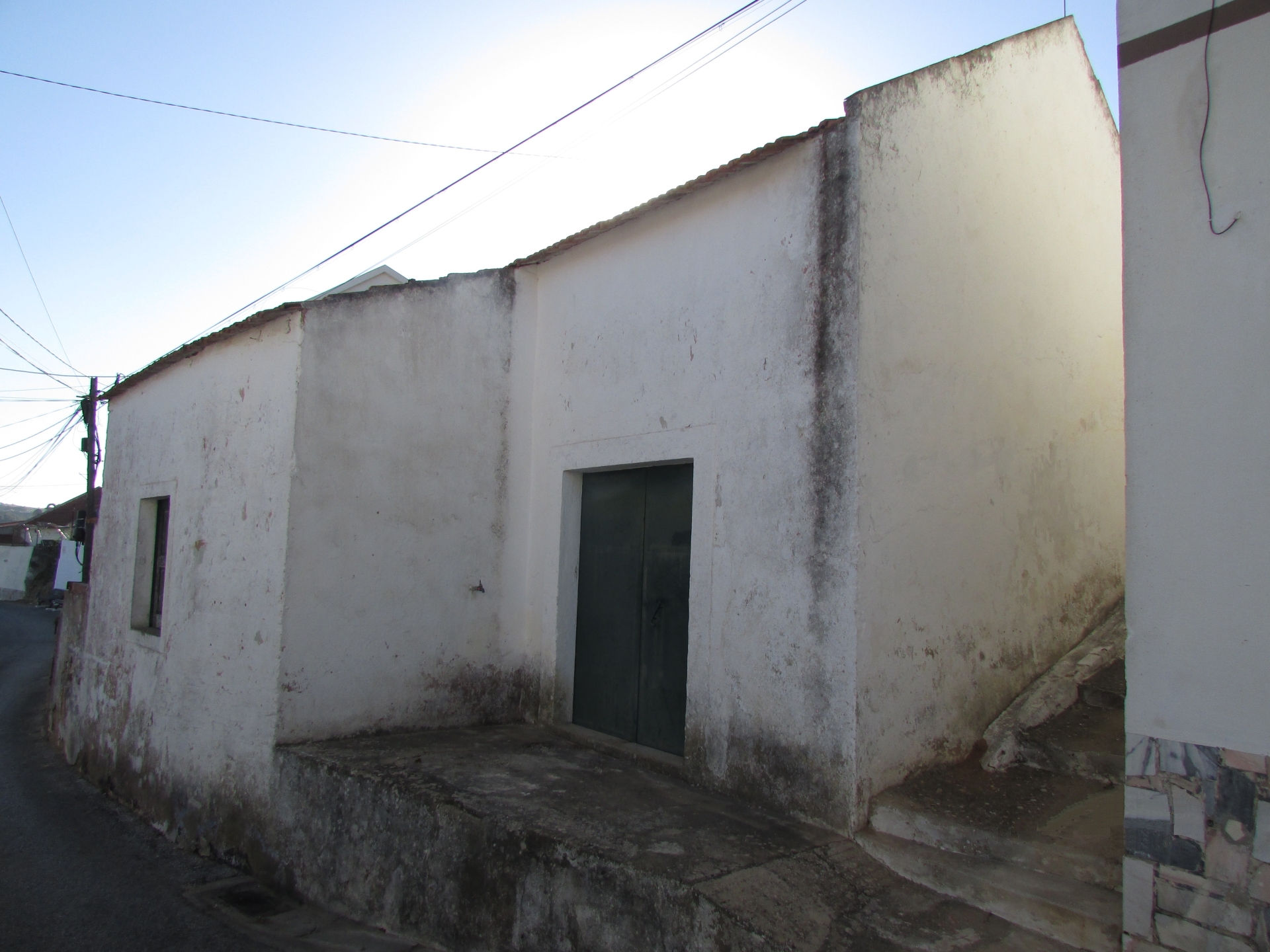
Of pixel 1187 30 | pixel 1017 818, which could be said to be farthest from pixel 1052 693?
pixel 1187 30

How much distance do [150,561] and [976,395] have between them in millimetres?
7863

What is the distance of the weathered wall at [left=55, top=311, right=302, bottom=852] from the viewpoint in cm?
577

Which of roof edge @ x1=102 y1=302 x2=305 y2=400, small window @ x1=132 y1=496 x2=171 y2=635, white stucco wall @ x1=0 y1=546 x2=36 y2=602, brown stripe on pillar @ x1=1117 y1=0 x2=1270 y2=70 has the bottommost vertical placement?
white stucco wall @ x1=0 y1=546 x2=36 y2=602

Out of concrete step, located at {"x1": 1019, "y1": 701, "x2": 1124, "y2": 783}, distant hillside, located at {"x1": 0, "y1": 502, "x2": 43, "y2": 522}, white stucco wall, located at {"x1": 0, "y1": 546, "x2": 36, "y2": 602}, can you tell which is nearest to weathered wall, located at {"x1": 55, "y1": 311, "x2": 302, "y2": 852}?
concrete step, located at {"x1": 1019, "y1": 701, "x2": 1124, "y2": 783}

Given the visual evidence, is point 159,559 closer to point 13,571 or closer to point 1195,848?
point 1195,848

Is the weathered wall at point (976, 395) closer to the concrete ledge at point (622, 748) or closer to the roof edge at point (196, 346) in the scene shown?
the concrete ledge at point (622, 748)

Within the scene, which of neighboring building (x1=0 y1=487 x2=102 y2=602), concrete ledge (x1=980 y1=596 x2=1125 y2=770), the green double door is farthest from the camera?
neighboring building (x1=0 y1=487 x2=102 y2=602)

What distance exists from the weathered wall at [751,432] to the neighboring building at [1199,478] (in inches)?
57.9

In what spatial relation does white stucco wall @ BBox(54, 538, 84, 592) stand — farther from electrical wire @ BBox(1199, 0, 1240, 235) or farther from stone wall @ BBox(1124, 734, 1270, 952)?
electrical wire @ BBox(1199, 0, 1240, 235)

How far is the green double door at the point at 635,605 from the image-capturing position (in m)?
5.48

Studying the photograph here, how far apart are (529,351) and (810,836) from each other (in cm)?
433

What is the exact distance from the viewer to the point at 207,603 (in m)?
6.43

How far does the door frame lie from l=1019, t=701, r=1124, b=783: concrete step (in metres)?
1.85

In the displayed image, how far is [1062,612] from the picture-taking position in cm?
550
